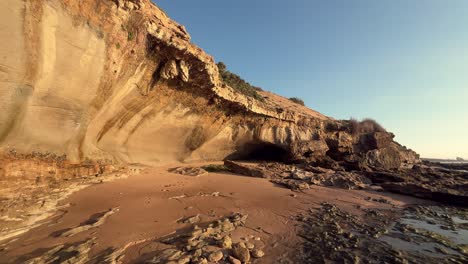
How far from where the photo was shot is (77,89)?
642 centimetres

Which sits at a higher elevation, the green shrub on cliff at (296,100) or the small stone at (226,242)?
the green shrub on cliff at (296,100)

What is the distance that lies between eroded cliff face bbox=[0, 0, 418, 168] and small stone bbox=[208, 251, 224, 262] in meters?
5.79

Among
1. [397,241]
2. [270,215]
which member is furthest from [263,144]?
[397,241]

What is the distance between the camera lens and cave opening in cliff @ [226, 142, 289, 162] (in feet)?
50.9

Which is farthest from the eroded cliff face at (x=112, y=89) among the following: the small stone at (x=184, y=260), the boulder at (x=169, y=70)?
the small stone at (x=184, y=260)

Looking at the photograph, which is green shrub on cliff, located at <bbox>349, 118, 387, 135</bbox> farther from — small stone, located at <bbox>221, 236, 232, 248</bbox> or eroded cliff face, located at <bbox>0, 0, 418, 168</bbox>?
small stone, located at <bbox>221, 236, 232, 248</bbox>

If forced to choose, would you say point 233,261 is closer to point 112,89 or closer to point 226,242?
point 226,242

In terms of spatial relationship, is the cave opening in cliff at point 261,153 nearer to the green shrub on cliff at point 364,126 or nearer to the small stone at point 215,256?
the green shrub on cliff at point 364,126

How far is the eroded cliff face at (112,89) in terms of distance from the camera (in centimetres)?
521

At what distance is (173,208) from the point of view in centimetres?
535

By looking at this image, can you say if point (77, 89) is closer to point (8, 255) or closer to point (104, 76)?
point (104, 76)

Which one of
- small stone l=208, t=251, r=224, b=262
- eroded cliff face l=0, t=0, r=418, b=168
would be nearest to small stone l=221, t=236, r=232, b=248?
small stone l=208, t=251, r=224, b=262

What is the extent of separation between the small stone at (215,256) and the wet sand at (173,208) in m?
0.65

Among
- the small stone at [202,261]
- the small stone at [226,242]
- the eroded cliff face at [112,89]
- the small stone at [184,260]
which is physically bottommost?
the small stone at [184,260]
